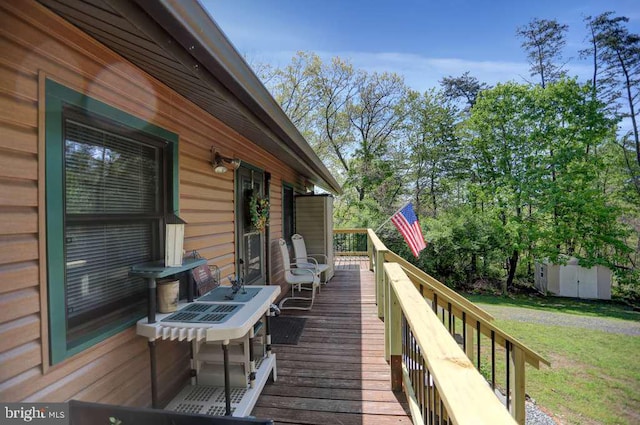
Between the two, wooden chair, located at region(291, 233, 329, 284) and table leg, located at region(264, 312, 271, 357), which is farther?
wooden chair, located at region(291, 233, 329, 284)

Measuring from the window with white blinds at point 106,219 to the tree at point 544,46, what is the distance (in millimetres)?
17905

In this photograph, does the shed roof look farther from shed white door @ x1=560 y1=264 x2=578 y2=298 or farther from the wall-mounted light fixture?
shed white door @ x1=560 y1=264 x2=578 y2=298

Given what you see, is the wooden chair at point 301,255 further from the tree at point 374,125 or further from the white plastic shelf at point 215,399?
the tree at point 374,125

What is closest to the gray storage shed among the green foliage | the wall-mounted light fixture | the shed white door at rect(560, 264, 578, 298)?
the shed white door at rect(560, 264, 578, 298)

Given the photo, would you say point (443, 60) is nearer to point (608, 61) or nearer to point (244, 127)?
point (608, 61)

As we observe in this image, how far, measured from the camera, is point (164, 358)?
2.13 meters

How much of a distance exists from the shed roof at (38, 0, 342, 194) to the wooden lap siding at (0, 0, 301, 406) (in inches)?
4.3

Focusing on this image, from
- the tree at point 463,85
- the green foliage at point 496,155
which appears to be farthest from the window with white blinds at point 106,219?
the tree at point 463,85

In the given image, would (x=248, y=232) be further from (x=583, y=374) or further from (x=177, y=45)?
(x=583, y=374)

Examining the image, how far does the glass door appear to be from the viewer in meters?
3.55

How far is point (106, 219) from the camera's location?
1.67m

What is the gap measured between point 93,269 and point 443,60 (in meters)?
18.5

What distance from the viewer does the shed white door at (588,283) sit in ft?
39.8

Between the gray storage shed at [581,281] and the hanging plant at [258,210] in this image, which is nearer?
the hanging plant at [258,210]
